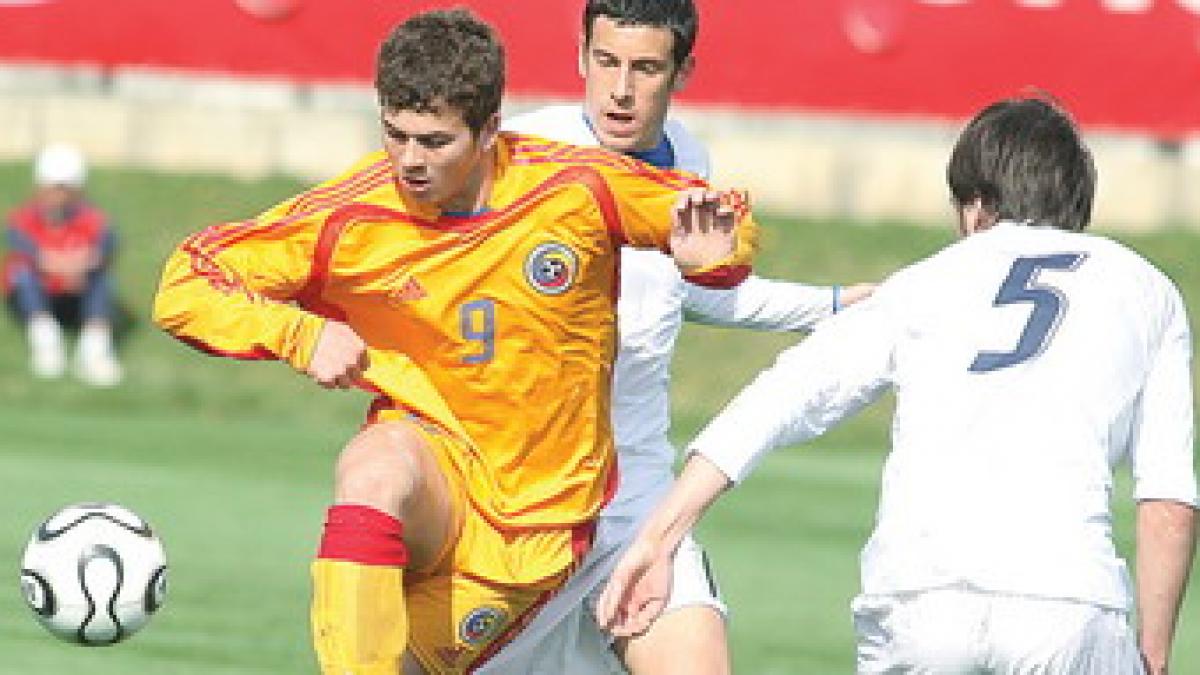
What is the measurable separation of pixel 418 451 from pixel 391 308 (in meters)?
0.46

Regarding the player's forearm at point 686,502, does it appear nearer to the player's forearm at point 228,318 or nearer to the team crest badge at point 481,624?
the player's forearm at point 228,318

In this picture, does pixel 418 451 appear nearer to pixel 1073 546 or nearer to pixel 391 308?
pixel 391 308

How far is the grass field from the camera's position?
10.7 metres

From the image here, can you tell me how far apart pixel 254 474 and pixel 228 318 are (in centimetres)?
921

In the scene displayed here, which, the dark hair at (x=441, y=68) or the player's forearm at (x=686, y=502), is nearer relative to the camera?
the player's forearm at (x=686, y=502)

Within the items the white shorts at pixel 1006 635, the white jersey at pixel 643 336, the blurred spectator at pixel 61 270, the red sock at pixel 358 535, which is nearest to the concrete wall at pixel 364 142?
the blurred spectator at pixel 61 270

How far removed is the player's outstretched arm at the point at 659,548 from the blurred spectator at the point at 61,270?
14.4 meters

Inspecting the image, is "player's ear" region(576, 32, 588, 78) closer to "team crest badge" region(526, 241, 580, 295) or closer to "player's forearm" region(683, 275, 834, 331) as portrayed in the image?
"player's forearm" region(683, 275, 834, 331)

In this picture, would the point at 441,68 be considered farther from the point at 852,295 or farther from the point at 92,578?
the point at 92,578

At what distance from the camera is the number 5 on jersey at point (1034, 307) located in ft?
18.1

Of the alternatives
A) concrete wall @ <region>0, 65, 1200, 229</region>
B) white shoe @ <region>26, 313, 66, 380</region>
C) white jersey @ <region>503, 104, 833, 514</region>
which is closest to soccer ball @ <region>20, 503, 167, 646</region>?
white jersey @ <region>503, 104, 833, 514</region>

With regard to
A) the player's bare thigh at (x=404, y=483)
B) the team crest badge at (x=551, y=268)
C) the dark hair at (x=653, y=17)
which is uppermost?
the dark hair at (x=653, y=17)

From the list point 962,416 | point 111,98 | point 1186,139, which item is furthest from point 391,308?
point 111,98

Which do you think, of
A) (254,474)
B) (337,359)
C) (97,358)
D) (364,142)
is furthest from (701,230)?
(364,142)
